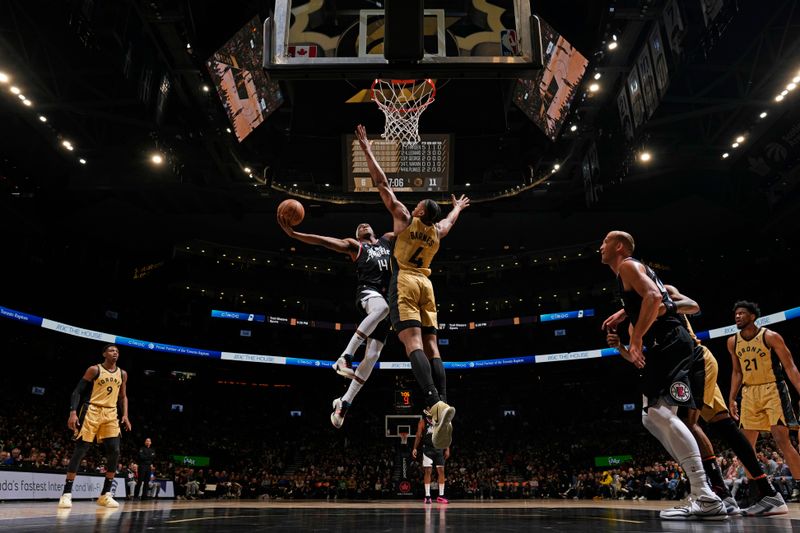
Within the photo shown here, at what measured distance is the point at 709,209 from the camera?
25.5m

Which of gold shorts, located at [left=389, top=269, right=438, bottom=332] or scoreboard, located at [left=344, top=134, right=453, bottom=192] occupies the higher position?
scoreboard, located at [left=344, top=134, right=453, bottom=192]

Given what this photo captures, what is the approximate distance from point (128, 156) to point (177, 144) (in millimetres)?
2082

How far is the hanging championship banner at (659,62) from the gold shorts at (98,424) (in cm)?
1133

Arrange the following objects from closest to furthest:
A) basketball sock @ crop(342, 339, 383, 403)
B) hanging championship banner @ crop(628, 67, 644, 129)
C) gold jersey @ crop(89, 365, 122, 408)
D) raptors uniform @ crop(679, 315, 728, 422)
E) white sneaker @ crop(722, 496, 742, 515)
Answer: raptors uniform @ crop(679, 315, 728, 422) → white sneaker @ crop(722, 496, 742, 515) → basketball sock @ crop(342, 339, 383, 403) → gold jersey @ crop(89, 365, 122, 408) → hanging championship banner @ crop(628, 67, 644, 129)

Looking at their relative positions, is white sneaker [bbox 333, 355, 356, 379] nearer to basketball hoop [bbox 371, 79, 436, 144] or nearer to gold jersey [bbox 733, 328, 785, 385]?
gold jersey [bbox 733, 328, 785, 385]

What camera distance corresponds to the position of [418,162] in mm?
13023

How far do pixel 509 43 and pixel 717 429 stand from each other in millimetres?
4062

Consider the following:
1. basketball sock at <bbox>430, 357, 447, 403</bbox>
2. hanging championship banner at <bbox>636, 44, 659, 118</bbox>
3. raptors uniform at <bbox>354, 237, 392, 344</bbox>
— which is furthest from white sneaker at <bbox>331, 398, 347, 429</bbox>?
hanging championship banner at <bbox>636, 44, 659, 118</bbox>

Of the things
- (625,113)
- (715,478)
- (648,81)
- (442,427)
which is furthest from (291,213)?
(625,113)

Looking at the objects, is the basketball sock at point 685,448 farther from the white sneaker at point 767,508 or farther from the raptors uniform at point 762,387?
the raptors uniform at point 762,387

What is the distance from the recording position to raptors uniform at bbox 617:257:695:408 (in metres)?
4.22

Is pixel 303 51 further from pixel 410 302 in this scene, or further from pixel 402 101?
pixel 402 101

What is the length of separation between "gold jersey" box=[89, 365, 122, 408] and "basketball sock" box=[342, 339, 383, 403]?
11.8 feet

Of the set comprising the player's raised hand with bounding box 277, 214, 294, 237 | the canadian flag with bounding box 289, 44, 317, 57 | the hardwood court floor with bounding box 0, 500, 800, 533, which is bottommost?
the hardwood court floor with bounding box 0, 500, 800, 533
